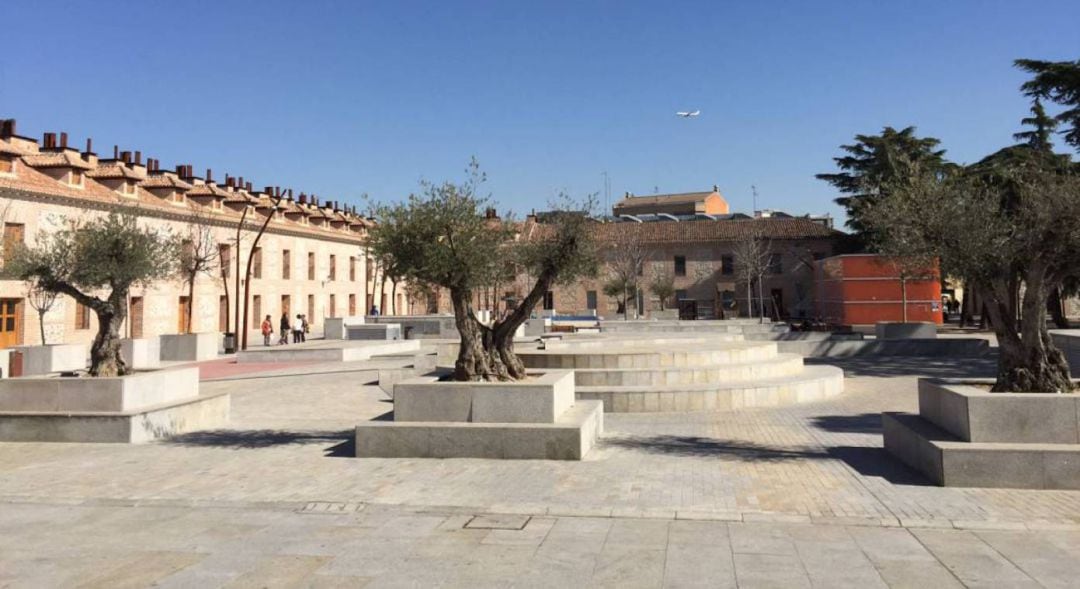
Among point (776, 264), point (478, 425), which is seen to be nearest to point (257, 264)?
point (478, 425)

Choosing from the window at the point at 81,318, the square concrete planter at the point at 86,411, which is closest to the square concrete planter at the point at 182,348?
the window at the point at 81,318

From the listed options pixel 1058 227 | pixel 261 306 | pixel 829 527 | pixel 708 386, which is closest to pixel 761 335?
pixel 708 386

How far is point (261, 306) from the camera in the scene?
41562 millimetres

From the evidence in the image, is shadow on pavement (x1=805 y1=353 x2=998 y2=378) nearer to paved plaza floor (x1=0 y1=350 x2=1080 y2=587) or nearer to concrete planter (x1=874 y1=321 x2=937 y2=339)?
concrete planter (x1=874 y1=321 x2=937 y2=339)

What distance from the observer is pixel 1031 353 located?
7355 millimetres

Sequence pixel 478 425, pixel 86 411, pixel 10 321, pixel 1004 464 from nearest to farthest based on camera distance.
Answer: pixel 1004 464 → pixel 478 425 → pixel 86 411 → pixel 10 321

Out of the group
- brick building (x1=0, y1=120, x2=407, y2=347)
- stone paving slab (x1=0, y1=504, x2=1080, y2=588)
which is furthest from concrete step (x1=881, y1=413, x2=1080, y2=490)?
brick building (x1=0, y1=120, x2=407, y2=347)

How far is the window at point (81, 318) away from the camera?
2969cm

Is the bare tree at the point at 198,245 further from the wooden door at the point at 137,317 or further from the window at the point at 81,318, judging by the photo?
the window at the point at 81,318

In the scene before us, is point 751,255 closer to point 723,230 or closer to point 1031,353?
point 723,230

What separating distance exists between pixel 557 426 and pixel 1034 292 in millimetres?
5797

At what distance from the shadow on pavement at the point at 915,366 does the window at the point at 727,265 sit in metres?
31.0

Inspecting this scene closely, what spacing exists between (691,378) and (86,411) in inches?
416

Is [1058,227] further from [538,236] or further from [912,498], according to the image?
[538,236]
